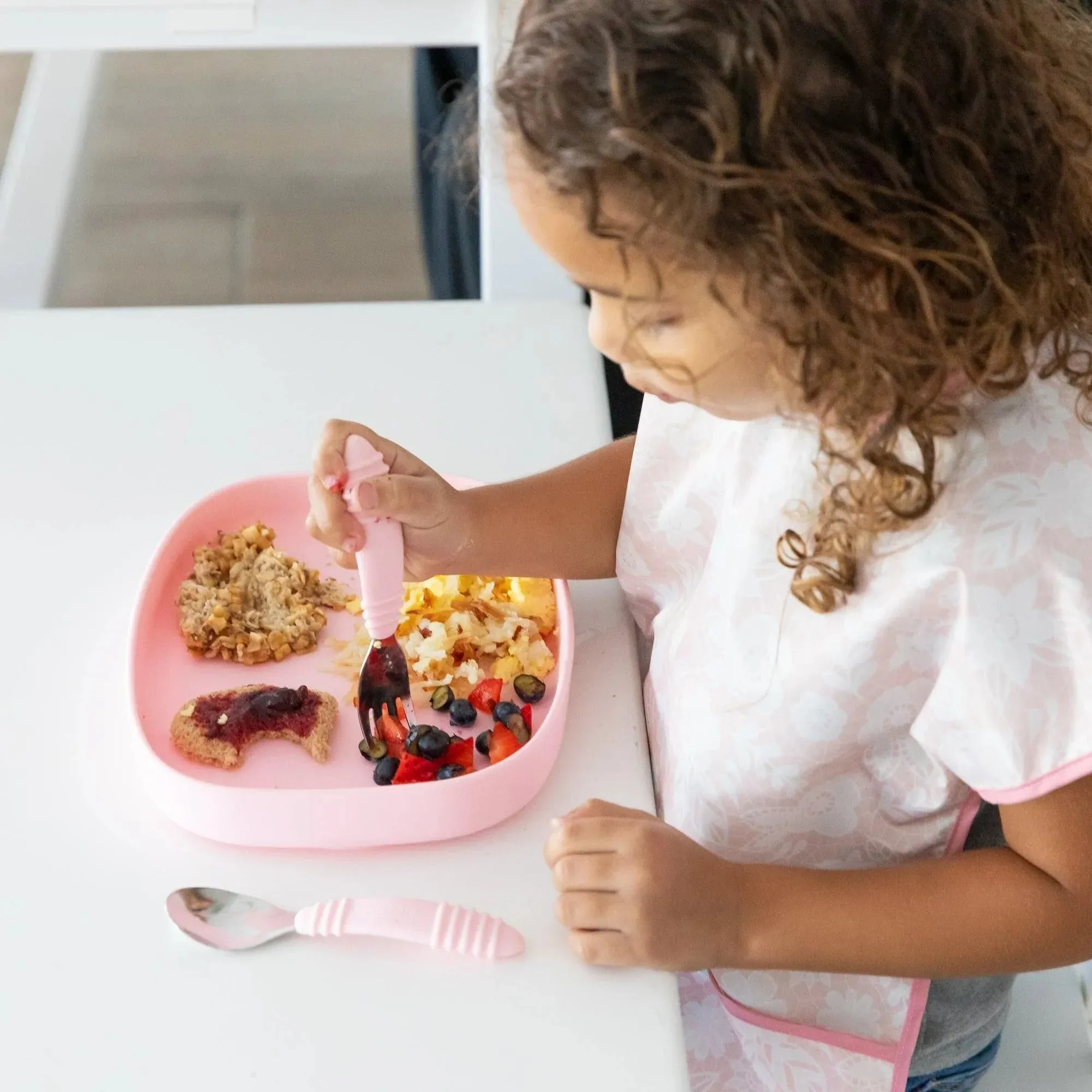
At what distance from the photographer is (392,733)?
685mm

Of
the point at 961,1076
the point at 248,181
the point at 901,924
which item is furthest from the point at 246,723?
the point at 248,181

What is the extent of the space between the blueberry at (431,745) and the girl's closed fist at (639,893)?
77 mm

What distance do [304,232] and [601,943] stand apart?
1752 mm

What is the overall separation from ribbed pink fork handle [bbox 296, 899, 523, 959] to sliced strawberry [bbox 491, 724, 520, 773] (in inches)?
3.2

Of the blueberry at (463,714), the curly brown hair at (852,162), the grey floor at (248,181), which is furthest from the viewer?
the grey floor at (248,181)

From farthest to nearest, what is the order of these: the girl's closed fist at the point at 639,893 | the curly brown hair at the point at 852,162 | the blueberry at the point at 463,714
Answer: the blueberry at the point at 463,714 < the girl's closed fist at the point at 639,893 < the curly brown hair at the point at 852,162

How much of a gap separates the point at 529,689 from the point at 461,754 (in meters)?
0.05

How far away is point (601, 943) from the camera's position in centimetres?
59

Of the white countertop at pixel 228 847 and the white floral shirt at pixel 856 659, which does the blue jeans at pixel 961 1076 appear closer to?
the white floral shirt at pixel 856 659

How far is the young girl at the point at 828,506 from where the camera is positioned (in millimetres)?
474

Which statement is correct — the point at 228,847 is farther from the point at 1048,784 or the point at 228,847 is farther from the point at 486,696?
the point at 1048,784

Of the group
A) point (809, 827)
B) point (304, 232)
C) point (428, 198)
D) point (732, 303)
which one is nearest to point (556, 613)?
point (809, 827)

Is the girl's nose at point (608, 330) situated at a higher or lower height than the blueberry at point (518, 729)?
higher

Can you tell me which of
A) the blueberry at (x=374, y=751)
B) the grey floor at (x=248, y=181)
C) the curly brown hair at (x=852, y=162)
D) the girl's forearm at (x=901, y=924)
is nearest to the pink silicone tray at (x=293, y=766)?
the blueberry at (x=374, y=751)
